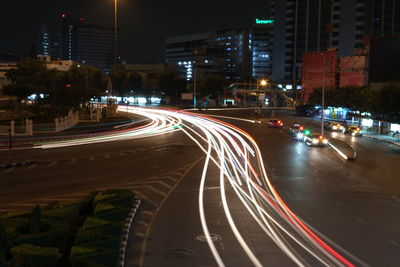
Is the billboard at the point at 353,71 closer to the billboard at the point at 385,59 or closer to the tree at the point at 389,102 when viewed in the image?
the billboard at the point at 385,59

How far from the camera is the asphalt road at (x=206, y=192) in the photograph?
592 inches

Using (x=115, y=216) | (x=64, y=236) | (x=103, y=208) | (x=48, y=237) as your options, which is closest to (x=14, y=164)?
(x=103, y=208)

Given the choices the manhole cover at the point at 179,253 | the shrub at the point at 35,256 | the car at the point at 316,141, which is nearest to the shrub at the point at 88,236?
the shrub at the point at 35,256

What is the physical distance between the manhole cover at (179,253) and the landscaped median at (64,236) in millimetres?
1532

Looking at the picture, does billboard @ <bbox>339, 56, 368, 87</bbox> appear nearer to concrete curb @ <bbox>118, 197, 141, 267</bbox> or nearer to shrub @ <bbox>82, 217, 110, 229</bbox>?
concrete curb @ <bbox>118, 197, 141, 267</bbox>

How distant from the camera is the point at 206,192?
2348 cm

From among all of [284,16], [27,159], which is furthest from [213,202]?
[284,16]

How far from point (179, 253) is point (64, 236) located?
353 cm

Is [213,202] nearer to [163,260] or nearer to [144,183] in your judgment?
[144,183]

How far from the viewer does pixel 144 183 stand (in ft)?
84.3

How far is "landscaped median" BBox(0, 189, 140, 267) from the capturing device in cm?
1188

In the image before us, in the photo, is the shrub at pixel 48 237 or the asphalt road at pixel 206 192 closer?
the shrub at pixel 48 237

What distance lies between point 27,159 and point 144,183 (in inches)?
488

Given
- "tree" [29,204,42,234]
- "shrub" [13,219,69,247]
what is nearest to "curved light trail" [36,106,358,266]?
"shrub" [13,219,69,247]
